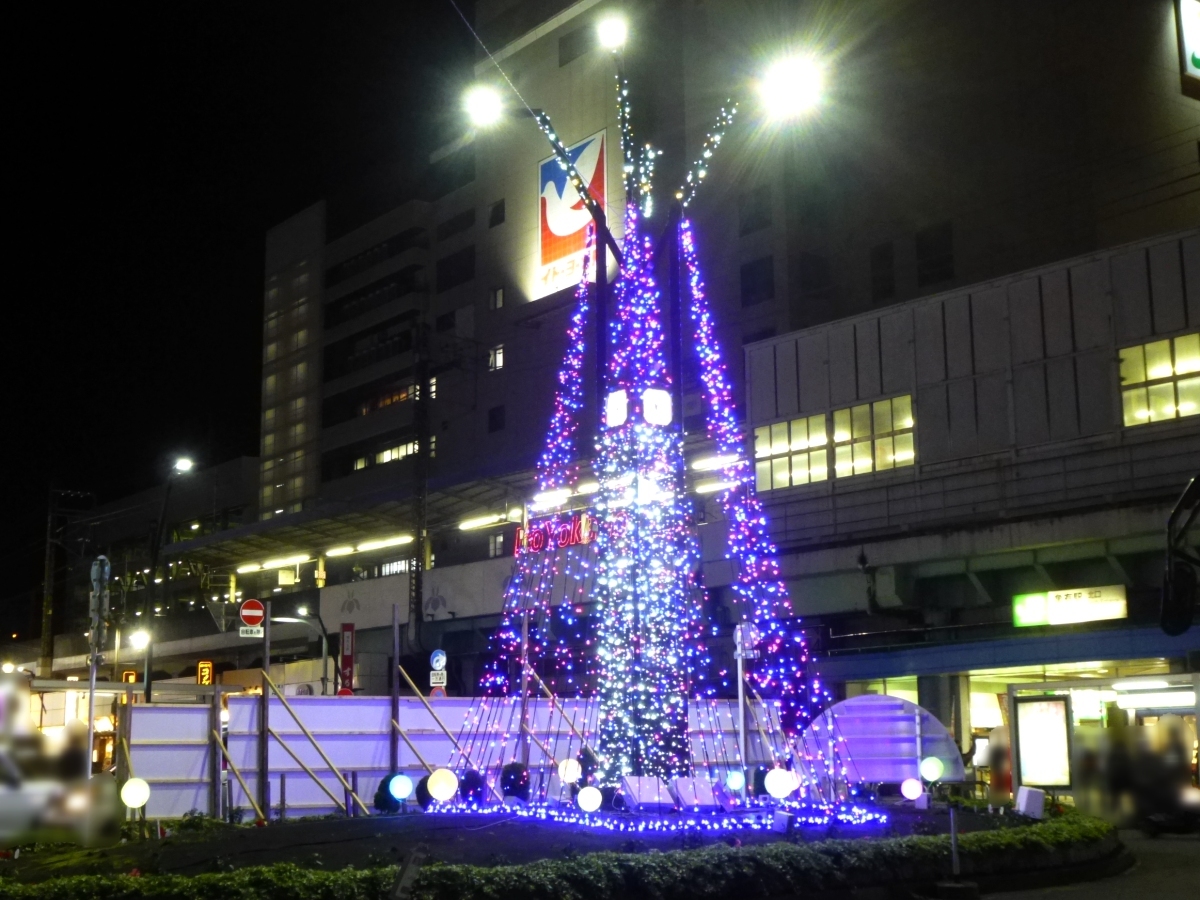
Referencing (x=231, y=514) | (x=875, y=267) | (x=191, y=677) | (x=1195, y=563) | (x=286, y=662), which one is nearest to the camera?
(x=1195, y=563)

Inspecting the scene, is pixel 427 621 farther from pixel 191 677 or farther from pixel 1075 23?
pixel 1075 23

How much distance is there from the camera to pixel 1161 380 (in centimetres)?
3103

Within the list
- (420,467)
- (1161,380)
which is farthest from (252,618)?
(1161,380)

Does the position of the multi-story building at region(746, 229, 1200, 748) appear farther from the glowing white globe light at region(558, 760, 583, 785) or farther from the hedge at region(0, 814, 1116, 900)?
the hedge at region(0, 814, 1116, 900)

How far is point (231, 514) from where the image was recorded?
81.1 meters

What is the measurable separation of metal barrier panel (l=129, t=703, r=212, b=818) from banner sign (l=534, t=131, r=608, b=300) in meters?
39.2

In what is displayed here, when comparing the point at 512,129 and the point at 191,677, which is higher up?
the point at 512,129

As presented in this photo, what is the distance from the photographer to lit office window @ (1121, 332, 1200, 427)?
30.3 meters

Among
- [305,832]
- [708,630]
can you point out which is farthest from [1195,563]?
[708,630]

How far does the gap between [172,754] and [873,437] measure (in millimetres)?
21523

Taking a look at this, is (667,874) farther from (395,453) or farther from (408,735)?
(395,453)

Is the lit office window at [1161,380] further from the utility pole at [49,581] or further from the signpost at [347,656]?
the utility pole at [49,581]

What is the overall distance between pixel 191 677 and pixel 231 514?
18.1 meters

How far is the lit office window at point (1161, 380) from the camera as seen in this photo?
99.6 ft
